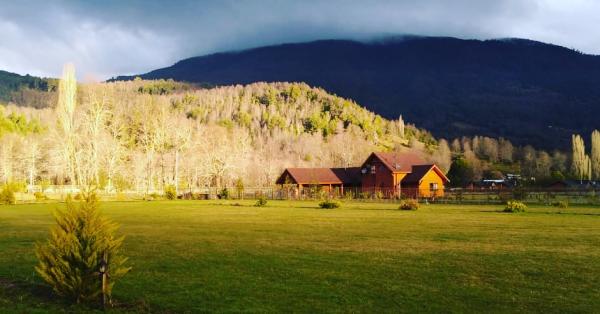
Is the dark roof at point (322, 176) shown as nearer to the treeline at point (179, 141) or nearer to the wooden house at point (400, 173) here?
the wooden house at point (400, 173)

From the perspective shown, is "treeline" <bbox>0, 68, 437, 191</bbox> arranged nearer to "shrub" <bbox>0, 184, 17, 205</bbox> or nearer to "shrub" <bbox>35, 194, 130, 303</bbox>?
"shrub" <bbox>0, 184, 17, 205</bbox>

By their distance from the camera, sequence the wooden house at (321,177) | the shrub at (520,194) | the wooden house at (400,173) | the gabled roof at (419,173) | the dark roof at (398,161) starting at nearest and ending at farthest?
the shrub at (520,194)
the gabled roof at (419,173)
the wooden house at (400,173)
the dark roof at (398,161)
the wooden house at (321,177)

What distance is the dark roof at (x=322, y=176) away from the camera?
71.7 meters

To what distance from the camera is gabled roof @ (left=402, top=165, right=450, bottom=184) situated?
64.6 meters

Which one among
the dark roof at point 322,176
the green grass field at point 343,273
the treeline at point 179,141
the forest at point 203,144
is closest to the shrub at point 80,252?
the green grass field at point 343,273

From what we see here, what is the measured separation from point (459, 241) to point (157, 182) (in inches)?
3274

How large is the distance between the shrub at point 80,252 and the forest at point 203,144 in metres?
33.6

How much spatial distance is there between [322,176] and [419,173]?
571 inches

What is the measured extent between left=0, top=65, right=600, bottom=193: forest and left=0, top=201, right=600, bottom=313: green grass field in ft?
93.6

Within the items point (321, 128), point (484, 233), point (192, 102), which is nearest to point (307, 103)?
point (321, 128)

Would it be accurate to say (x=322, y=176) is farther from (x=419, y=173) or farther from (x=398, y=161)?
(x=419, y=173)

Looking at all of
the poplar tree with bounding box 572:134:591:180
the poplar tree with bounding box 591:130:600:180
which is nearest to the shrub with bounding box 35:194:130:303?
the poplar tree with bounding box 572:134:591:180

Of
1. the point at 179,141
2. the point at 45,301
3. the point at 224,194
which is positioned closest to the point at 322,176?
the point at 224,194

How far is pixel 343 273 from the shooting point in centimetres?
1238
